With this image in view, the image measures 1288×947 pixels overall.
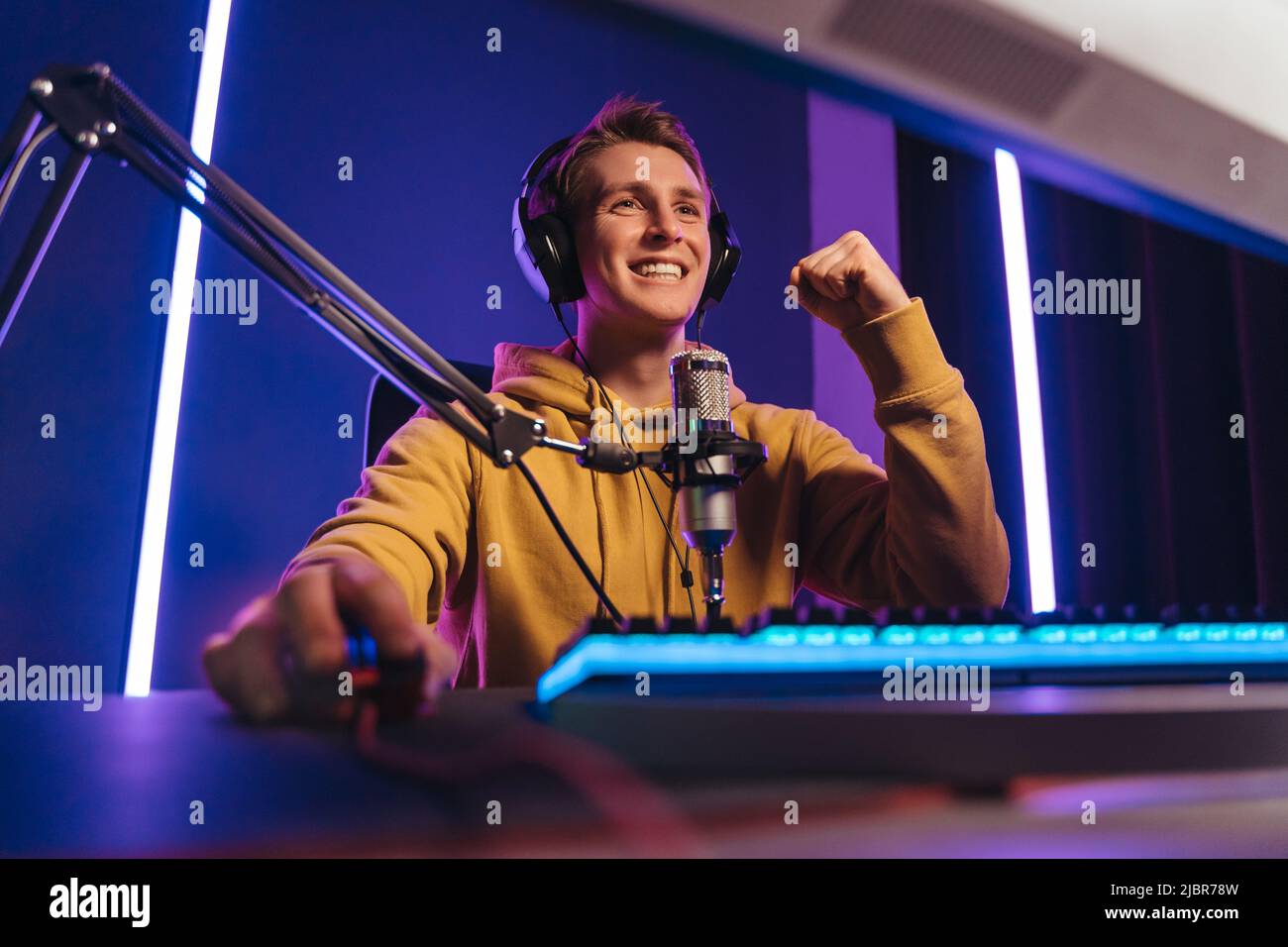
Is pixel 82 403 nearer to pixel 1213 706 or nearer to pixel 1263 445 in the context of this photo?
pixel 1213 706

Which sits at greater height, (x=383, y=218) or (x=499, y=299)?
(x=383, y=218)

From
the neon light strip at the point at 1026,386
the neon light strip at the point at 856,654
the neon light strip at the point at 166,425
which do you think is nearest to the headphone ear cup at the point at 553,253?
the neon light strip at the point at 856,654

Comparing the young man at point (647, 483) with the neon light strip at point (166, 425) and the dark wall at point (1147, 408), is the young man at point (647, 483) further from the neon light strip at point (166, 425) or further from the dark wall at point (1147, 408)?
the dark wall at point (1147, 408)

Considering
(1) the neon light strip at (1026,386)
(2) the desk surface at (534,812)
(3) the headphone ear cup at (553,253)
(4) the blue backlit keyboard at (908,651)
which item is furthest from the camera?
(1) the neon light strip at (1026,386)

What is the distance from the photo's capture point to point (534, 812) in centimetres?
32

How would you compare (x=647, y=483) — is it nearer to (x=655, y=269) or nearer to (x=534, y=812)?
(x=655, y=269)

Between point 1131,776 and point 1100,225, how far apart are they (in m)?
1.85

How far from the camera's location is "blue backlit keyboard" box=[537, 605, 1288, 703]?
45 cm

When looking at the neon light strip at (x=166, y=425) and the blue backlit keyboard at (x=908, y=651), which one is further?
the neon light strip at (x=166, y=425)

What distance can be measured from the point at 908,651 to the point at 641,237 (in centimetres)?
81

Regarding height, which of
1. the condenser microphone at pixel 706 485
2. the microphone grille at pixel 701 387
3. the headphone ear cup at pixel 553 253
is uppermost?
the headphone ear cup at pixel 553 253

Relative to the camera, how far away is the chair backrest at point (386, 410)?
137 cm
